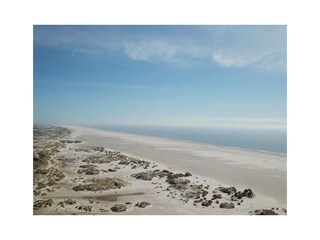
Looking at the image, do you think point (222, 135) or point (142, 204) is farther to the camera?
point (222, 135)

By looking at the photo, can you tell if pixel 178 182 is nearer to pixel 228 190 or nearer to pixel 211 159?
pixel 211 159

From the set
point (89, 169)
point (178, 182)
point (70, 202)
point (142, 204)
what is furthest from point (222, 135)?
point (70, 202)

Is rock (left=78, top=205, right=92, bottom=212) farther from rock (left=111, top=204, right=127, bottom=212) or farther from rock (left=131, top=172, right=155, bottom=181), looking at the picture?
rock (left=131, top=172, right=155, bottom=181)

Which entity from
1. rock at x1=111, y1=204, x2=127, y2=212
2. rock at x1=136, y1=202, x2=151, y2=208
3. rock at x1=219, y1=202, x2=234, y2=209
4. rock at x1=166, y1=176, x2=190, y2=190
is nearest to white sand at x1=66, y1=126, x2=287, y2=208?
rock at x1=166, y1=176, x2=190, y2=190

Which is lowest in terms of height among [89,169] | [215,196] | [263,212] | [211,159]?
[263,212]

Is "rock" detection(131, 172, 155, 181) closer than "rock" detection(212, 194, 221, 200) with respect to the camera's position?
No
